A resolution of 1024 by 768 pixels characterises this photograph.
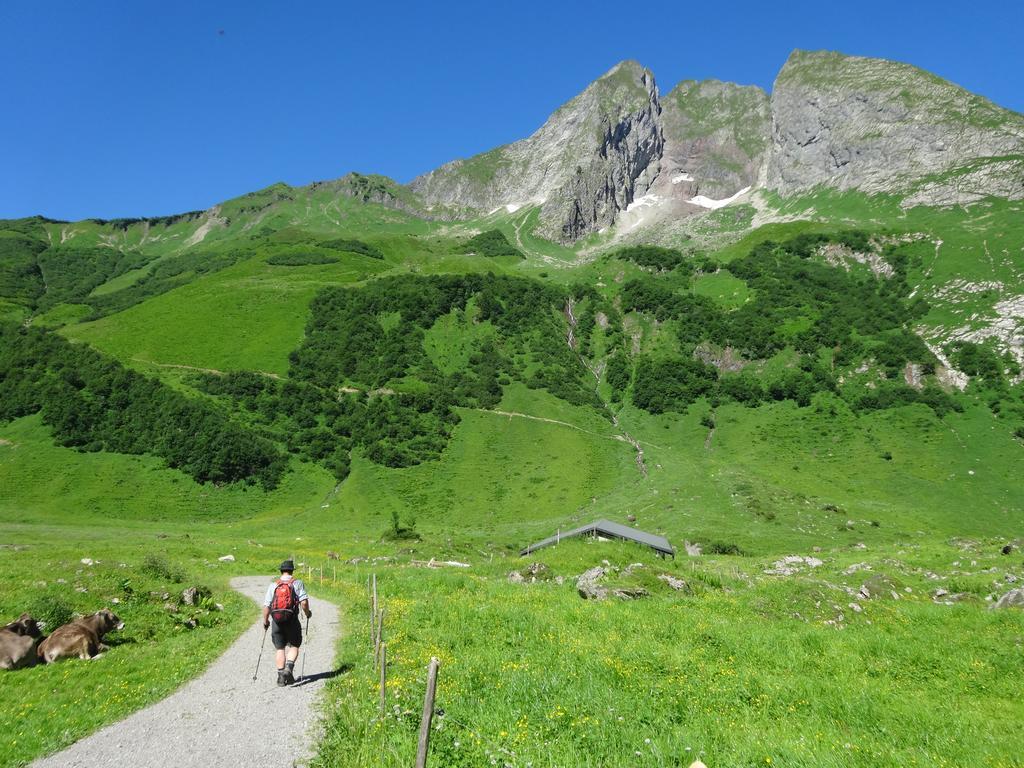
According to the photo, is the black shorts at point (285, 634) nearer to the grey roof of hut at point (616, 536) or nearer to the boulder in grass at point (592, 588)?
the boulder in grass at point (592, 588)

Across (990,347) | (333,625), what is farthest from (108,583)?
(990,347)

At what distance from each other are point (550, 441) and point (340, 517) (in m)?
42.7

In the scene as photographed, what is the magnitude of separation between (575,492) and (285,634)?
78.1 meters

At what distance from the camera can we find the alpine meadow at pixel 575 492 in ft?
39.6

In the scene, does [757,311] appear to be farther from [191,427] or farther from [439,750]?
[439,750]

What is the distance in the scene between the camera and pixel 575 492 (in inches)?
3538

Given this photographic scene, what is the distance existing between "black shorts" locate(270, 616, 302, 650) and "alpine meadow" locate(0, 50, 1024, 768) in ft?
5.25

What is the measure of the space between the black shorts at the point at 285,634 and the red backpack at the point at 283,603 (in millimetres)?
124

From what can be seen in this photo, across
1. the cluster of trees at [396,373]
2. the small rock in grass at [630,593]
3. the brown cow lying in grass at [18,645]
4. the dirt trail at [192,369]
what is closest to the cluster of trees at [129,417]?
the cluster of trees at [396,373]

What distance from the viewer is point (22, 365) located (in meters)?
111

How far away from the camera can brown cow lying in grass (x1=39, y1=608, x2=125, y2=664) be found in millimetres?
15766

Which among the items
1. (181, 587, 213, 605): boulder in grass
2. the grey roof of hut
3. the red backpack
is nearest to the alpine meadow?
(181, 587, 213, 605): boulder in grass

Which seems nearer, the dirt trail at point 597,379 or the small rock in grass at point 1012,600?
the small rock in grass at point 1012,600

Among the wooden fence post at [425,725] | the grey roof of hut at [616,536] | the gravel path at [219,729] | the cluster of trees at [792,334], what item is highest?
the cluster of trees at [792,334]
